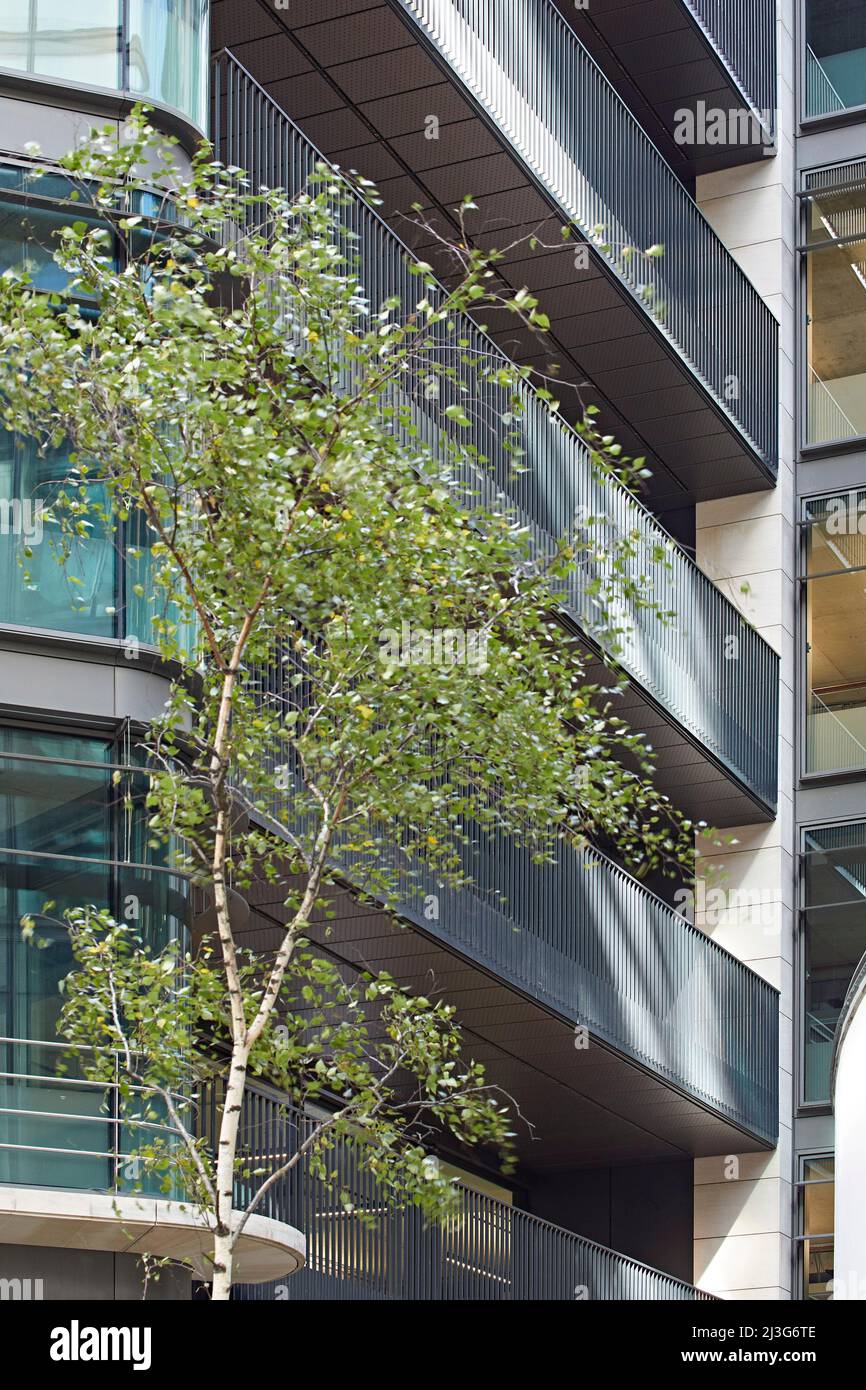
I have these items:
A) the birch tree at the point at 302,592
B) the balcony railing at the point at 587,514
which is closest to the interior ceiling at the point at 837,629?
the balcony railing at the point at 587,514

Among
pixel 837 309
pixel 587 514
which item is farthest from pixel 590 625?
pixel 837 309

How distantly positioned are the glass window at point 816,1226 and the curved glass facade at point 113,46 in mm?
14986

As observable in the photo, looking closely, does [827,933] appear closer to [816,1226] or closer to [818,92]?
[816,1226]

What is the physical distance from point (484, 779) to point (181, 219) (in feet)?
15.8

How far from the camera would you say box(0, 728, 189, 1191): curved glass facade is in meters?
12.6

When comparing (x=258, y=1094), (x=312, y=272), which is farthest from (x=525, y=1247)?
(x=312, y=272)

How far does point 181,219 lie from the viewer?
14.2m

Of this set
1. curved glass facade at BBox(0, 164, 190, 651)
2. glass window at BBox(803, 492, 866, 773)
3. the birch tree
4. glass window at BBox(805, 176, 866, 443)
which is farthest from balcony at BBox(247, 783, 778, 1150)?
glass window at BBox(805, 176, 866, 443)

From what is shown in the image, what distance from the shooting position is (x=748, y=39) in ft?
89.5

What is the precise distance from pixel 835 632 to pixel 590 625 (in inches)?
471

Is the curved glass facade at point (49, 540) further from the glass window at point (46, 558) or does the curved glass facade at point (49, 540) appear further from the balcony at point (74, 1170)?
the balcony at point (74, 1170)

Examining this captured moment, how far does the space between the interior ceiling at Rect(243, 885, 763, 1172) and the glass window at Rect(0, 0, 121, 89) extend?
20.8ft

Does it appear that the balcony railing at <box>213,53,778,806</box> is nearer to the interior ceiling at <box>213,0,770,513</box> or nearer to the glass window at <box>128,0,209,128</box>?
the glass window at <box>128,0,209,128</box>

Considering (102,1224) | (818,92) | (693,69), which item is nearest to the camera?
(102,1224)
